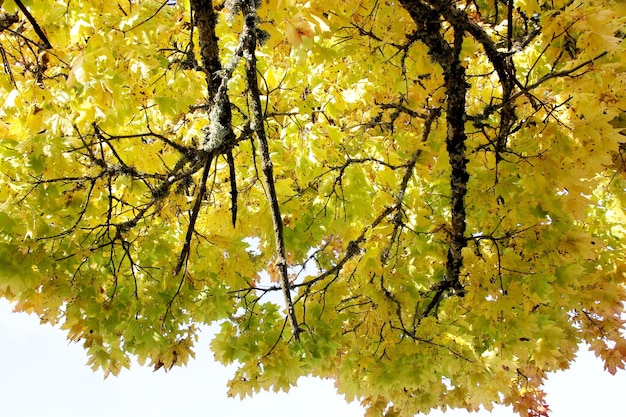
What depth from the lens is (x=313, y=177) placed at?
4.00 metres

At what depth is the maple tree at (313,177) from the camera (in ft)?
10.2

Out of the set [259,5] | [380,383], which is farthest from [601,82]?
[380,383]

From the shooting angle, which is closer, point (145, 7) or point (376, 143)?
point (145, 7)

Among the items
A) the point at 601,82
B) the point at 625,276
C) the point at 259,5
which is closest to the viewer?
the point at 259,5

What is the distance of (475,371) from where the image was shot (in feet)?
14.1

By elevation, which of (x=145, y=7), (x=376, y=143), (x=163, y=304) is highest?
(x=376, y=143)

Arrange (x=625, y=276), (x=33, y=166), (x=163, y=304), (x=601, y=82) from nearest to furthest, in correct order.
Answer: (x=601, y=82)
(x=33, y=166)
(x=163, y=304)
(x=625, y=276)

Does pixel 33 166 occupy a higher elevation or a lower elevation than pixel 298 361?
higher

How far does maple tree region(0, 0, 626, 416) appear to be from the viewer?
310cm

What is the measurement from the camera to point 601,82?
116 inches

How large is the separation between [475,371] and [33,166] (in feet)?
12.4

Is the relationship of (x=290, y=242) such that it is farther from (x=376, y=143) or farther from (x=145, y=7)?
(x=145, y=7)

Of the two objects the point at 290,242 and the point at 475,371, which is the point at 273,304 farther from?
the point at 475,371

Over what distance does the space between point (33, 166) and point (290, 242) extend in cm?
217
